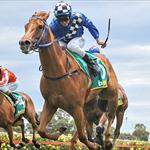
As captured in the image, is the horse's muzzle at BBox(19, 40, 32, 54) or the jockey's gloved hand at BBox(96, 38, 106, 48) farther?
the jockey's gloved hand at BBox(96, 38, 106, 48)

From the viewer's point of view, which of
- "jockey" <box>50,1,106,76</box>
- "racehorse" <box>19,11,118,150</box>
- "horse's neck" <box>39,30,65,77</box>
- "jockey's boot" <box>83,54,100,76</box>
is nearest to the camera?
"racehorse" <box>19,11,118,150</box>

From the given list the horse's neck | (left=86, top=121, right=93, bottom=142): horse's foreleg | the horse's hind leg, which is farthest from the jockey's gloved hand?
(left=86, top=121, right=93, bottom=142): horse's foreleg

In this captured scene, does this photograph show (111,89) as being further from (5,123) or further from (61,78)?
(5,123)

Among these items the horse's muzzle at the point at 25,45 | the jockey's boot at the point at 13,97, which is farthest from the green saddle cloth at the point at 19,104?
the horse's muzzle at the point at 25,45

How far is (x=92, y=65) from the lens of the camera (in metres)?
10.5

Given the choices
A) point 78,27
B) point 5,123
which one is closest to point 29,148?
point 5,123

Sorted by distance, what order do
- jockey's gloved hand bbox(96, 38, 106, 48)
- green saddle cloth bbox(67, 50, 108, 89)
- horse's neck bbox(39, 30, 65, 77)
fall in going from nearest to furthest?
1. horse's neck bbox(39, 30, 65, 77)
2. green saddle cloth bbox(67, 50, 108, 89)
3. jockey's gloved hand bbox(96, 38, 106, 48)

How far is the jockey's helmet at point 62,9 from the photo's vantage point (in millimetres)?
9812

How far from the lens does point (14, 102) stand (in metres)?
16.2

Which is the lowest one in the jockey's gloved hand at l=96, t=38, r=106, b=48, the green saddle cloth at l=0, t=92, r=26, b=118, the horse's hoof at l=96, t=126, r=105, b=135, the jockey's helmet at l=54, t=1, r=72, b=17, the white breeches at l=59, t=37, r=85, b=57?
the horse's hoof at l=96, t=126, r=105, b=135

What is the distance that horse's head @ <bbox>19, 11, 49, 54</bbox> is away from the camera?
28.9ft

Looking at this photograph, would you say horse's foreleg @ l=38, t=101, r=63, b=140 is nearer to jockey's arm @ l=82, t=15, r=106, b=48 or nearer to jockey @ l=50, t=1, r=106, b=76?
jockey @ l=50, t=1, r=106, b=76

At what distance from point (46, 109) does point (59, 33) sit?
4.41ft

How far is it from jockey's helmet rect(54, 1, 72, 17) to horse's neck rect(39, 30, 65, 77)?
445 millimetres
